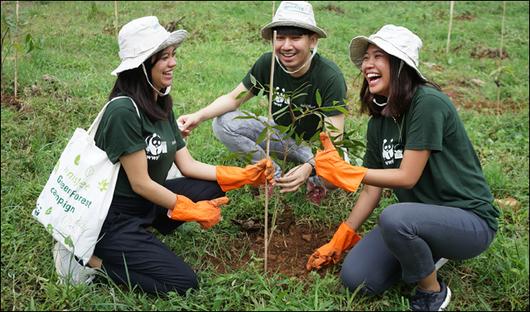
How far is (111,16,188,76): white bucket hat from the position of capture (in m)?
2.28

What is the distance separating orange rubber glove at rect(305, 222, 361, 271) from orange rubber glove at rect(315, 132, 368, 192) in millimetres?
445

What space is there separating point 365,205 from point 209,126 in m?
1.91

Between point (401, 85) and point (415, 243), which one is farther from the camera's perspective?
point (401, 85)

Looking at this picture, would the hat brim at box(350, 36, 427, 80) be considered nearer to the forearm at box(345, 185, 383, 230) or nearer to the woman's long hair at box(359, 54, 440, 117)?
the woman's long hair at box(359, 54, 440, 117)

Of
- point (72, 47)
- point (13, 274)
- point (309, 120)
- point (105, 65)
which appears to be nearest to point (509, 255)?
point (309, 120)

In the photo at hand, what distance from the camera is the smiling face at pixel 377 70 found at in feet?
7.47

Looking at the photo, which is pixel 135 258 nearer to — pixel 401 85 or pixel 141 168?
pixel 141 168

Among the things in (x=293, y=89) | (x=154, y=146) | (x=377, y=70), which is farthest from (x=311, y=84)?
(x=154, y=146)

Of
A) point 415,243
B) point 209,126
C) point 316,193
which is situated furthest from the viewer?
point 209,126

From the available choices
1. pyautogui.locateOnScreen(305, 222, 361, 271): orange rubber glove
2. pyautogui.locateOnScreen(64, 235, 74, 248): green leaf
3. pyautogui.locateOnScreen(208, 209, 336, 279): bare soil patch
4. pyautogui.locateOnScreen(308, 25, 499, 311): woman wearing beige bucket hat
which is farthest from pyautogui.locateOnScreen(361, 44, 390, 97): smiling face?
pyautogui.locateOnScreen(64, 235, 74, 248): green leaf

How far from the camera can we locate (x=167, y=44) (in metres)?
2.34

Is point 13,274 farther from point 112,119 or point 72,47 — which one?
point 72,47

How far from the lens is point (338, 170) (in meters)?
2.26

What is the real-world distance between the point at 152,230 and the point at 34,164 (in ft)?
3.69
